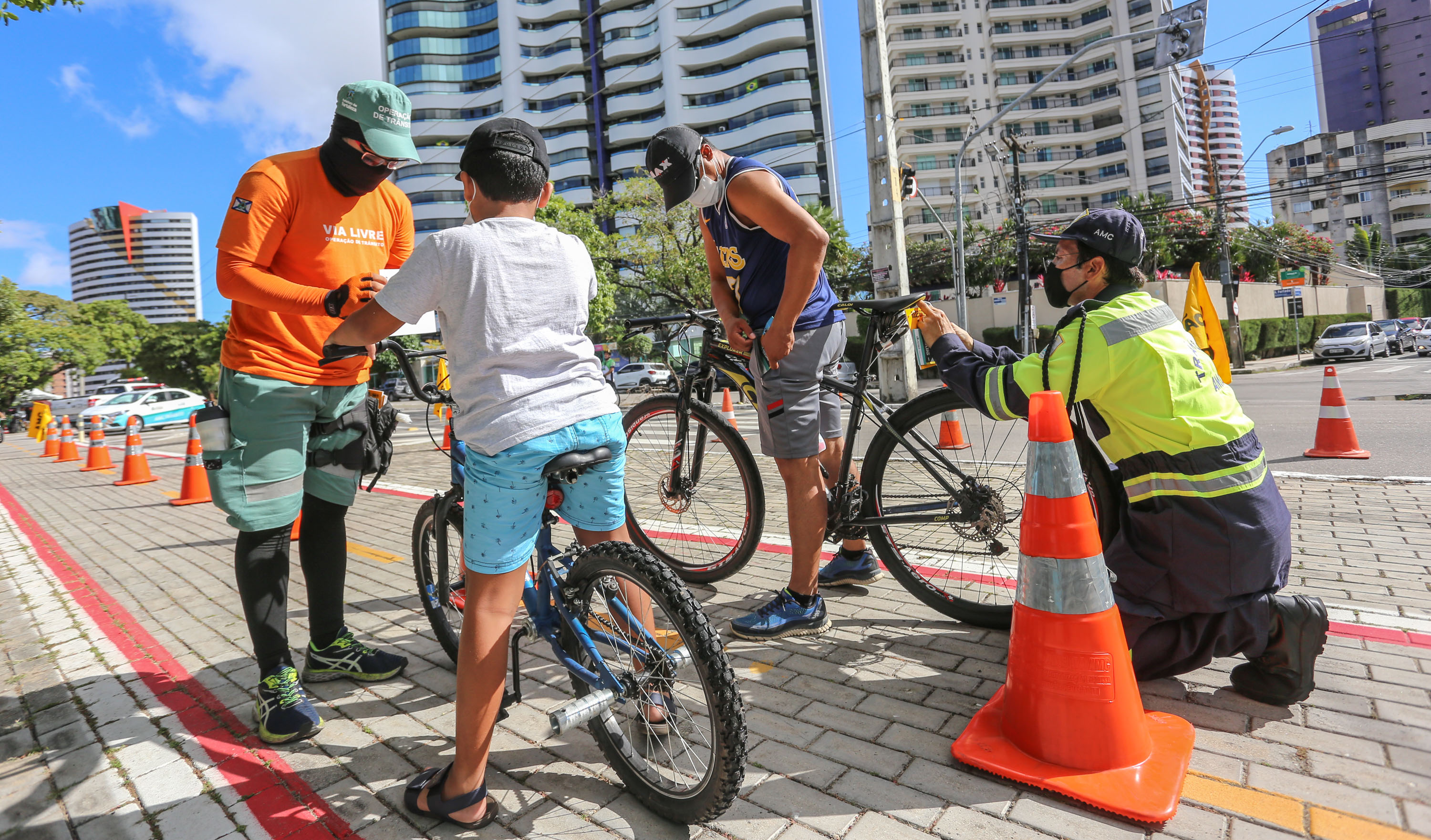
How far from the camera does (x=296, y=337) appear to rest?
2680 mm

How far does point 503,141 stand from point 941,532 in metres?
2.32

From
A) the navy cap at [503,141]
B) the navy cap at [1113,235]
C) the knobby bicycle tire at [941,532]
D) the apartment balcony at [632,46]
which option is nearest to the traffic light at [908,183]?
the knobby bicycle tire at [941,532]

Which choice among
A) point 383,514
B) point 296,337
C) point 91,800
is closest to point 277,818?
point 91,800

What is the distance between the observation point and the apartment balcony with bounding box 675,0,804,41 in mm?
66062

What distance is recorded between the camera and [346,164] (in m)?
2.68

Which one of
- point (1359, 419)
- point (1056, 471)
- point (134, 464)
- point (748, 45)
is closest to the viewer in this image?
point (1056, 471)

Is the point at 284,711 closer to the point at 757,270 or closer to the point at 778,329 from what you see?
the point at 778,329

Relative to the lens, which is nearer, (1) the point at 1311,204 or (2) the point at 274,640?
(2) the point at 274,640

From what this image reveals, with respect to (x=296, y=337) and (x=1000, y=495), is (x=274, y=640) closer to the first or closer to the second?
(x=296, y=337)

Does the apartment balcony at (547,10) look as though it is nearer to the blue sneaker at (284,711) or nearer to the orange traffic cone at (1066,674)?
the blue sneaker at (284,711)

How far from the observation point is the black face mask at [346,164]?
2.64m

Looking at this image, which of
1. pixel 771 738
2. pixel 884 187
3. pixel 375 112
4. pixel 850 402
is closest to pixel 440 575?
pixel 771 738

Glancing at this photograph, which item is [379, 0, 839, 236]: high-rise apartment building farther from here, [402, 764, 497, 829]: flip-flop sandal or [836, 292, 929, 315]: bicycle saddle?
[402, 764, 497, 829]: flip-flop sandal

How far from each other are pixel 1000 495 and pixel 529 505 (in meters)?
2.01
